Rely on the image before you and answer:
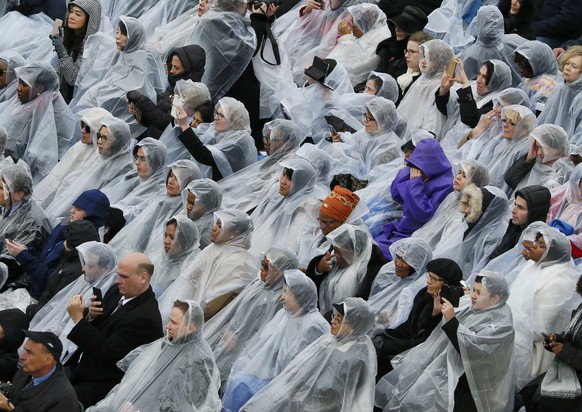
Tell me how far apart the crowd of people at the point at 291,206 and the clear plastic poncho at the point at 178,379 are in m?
0.01

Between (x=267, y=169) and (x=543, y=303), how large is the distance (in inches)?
130

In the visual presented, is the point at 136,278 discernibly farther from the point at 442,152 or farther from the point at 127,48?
the point at 127,48

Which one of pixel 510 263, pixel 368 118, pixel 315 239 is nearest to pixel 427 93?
pixel 368 118

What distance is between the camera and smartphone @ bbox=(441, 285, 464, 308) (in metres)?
9.65

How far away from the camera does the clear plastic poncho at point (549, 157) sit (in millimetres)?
11383

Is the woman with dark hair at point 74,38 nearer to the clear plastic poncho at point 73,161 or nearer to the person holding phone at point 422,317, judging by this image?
the clear plastic poncho at point 73,161

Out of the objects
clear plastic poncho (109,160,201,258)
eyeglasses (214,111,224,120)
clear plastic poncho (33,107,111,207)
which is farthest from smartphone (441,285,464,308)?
clear plastic poncho (33,107,111,207)

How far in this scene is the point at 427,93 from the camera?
43.9ft

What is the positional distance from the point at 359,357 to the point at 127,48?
17.9ft

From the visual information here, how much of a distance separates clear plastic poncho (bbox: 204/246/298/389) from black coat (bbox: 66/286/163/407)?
0.55 meters

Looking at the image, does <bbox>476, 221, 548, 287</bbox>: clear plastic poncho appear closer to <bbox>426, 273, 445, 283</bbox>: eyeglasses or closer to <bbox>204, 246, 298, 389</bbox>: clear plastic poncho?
<bbox>426, 273, 445, 283</bbox>: eyeglasses

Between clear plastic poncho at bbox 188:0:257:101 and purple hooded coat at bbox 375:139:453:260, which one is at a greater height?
purple hooded coat at bbox 375:139:453:260

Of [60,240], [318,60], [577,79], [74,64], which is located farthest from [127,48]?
[577,79]

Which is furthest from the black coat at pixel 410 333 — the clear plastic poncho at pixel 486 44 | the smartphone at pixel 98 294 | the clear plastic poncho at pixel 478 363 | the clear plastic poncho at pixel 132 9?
the clear plastic poncho at pixel 132 9
